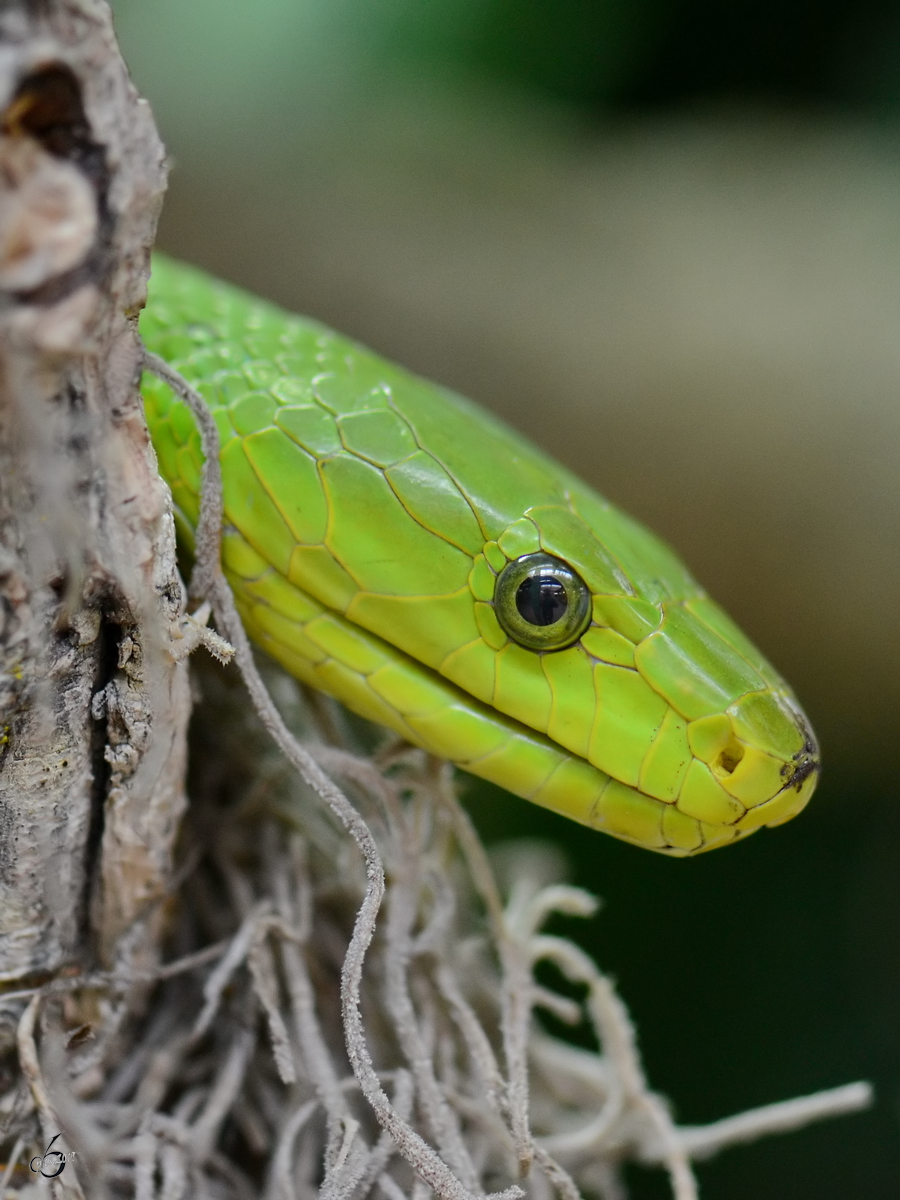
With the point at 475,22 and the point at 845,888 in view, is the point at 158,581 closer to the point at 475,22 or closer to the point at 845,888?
the point at 845,888

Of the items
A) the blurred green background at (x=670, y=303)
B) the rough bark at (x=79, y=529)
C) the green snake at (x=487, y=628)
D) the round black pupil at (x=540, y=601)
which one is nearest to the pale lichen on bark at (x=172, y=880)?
the rough bark at (x=79, y=529)

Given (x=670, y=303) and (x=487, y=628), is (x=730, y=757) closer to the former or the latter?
(x=487, y=628)

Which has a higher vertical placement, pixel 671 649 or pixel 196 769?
pixel 671 649

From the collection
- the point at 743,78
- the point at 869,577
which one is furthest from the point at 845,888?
the point at 743,78

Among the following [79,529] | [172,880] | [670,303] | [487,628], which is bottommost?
[172,880]

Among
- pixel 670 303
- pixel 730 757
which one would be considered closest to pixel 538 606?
pixel 730 757

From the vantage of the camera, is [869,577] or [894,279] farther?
[894,279]
